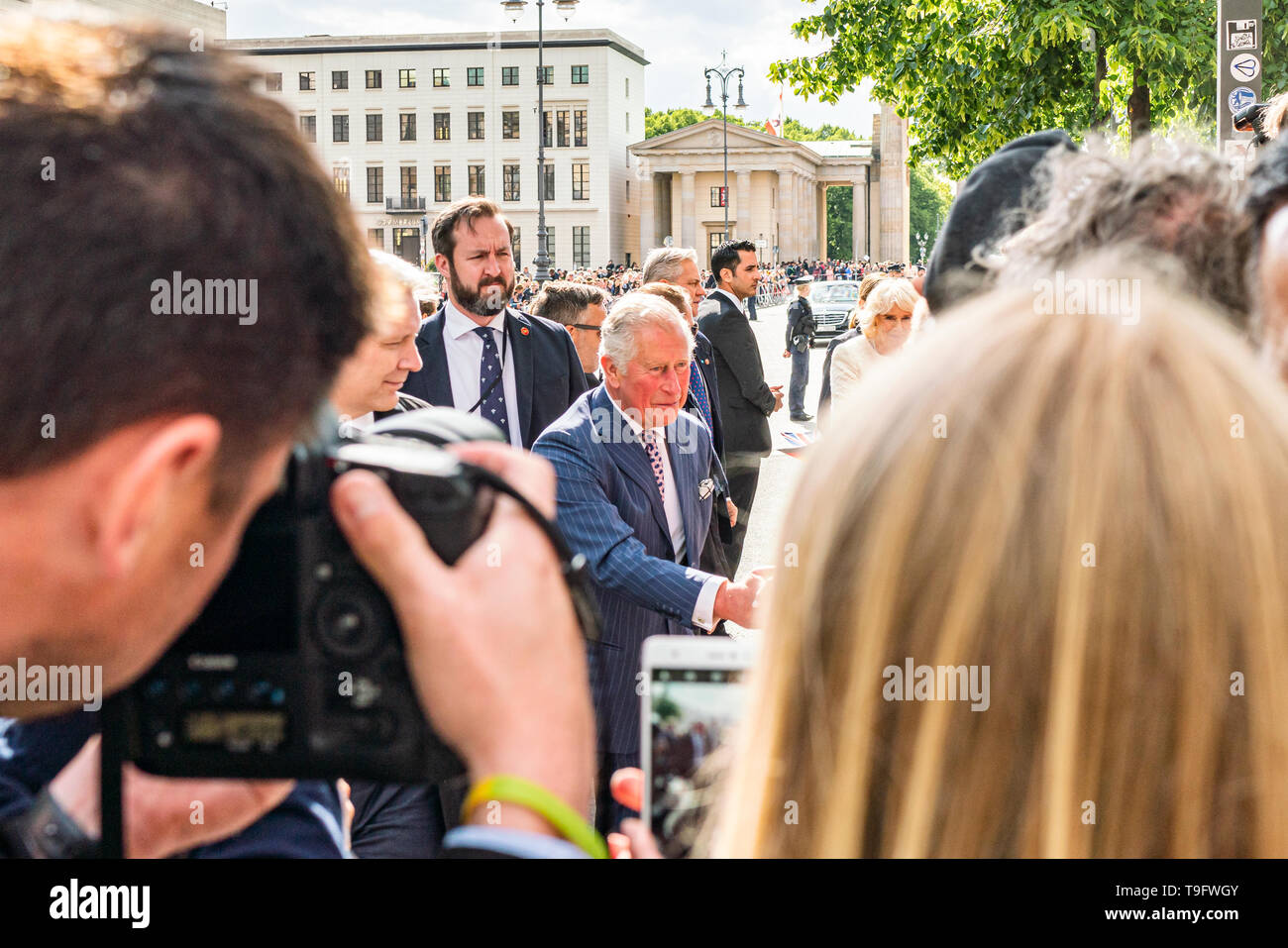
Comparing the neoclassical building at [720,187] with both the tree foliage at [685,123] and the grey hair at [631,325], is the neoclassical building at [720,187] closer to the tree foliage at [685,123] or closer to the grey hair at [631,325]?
the tree foliage at [685,123]

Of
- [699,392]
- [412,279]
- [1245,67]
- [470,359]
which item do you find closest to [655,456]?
[412,279]

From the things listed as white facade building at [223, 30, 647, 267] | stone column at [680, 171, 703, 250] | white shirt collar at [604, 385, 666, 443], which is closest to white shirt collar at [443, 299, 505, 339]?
white shirt collar at [604, 385, 666, 443]

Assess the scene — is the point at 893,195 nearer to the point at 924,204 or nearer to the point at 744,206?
the point at 744,206

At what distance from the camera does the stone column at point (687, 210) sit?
8488 centimetres

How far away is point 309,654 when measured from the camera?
100 centimetres

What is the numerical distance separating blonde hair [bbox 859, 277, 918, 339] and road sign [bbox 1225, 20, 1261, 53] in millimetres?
2133

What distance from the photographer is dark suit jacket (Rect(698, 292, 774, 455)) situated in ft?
23.9

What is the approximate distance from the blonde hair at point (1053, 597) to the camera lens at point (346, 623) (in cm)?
32

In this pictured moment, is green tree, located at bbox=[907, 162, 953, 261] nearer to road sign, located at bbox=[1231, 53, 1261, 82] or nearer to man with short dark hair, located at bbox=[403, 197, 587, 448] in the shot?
road sign, located at bbox=[1231, 53, 1261, 82]

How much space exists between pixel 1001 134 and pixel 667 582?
1222 centimetres

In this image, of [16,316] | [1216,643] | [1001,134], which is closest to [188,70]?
A: [16,316]

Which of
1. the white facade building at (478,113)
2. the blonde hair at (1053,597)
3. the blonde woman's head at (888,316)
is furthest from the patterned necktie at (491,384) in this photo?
the white facade building at (478,113)
